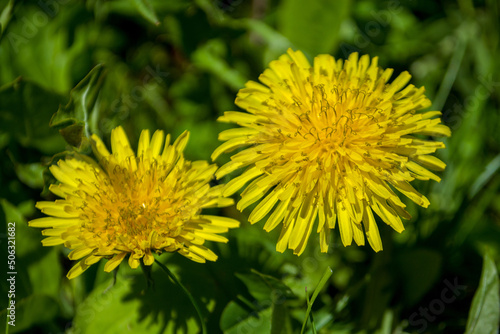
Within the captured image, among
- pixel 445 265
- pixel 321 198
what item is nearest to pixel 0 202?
pixel 321 198

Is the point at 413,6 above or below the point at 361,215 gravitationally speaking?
above

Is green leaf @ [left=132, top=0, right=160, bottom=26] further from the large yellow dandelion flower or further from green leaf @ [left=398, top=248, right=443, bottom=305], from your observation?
green leaf @ [left=398, top=248, right=443, bottom=305]

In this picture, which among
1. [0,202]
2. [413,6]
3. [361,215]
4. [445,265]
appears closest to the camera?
[361,215]

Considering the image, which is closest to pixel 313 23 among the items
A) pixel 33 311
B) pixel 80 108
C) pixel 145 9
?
pixel 145 9

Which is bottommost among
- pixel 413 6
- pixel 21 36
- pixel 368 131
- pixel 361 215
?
pixel 21 36

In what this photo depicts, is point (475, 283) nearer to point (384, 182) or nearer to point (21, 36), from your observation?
point (384, 182)

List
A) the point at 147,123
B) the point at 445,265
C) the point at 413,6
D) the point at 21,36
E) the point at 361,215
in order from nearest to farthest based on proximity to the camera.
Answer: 1. the point at 361,215
2. the point at 445,265
3. the point at 21,36
4. the point at 147,123
5. the point at 413,6

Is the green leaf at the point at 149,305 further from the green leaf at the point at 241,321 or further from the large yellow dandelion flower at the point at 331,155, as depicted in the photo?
the large yellow dandelion flower at the point at 331,155

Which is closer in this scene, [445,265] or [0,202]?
[0,202]
